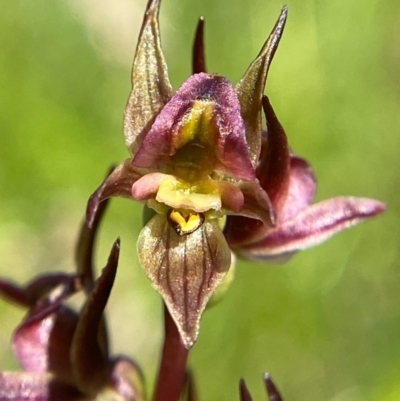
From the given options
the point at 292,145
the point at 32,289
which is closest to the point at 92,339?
the point at 32,289

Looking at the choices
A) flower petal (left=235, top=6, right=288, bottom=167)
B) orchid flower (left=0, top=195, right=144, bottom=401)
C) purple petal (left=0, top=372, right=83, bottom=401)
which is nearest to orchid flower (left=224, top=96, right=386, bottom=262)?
flower petal (left=235, top=6, right=288, bottom=167)

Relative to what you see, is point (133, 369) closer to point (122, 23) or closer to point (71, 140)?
point (71, 140)

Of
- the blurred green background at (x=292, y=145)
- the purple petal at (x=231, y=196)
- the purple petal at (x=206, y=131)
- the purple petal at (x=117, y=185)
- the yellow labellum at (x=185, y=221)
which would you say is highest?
the purple petal at (x=206, y=131)

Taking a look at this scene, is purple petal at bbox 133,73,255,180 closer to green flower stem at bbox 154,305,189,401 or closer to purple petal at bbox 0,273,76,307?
green flower stem at bbox 154,305,189,401

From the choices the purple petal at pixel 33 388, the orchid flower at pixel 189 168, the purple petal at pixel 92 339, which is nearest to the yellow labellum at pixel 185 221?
the orchid flower at pixel 189 168

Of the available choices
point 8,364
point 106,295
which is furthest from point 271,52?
point 8,364

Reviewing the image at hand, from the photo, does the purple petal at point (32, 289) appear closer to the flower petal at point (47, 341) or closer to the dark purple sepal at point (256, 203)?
the flower petal at point (47, 341)
